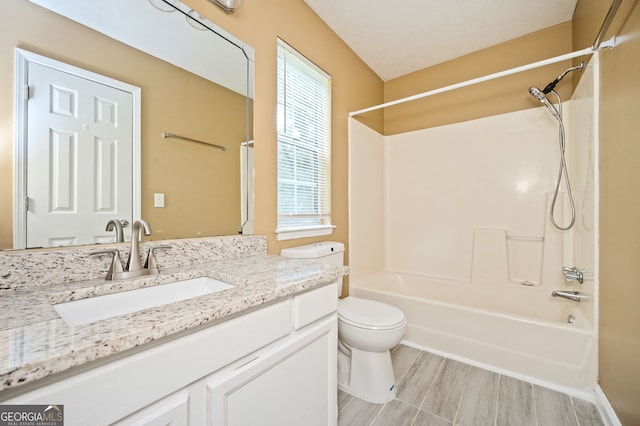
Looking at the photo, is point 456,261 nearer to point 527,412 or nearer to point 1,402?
point 527,412

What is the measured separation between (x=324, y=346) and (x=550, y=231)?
6.97 ft

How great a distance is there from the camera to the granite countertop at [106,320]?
0.44 meters

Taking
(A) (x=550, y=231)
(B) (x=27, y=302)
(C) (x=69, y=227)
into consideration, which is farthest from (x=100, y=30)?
(A) (x=550, y=231)

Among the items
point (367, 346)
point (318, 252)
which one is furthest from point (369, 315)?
point (318, 252)

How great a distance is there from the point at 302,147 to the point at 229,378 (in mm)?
1512

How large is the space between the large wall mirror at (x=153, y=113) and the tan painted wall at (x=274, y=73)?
3.0 inches

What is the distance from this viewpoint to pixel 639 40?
1.06 m

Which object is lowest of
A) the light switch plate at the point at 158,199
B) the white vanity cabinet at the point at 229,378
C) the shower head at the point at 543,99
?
the white vanity cabinet at the point at 229,378

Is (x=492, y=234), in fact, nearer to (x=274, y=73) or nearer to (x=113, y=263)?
(x=274, y=73)

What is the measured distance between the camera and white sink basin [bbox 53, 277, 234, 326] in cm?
76

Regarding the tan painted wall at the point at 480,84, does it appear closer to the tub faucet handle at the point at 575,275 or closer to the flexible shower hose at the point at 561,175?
the flexible shower hose at the point at 561,175

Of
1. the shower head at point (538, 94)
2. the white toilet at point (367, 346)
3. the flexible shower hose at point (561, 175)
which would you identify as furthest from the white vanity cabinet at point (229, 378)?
the shower head at point (538, 94)

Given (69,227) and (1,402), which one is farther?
(69,227)

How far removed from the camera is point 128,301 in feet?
2.86
